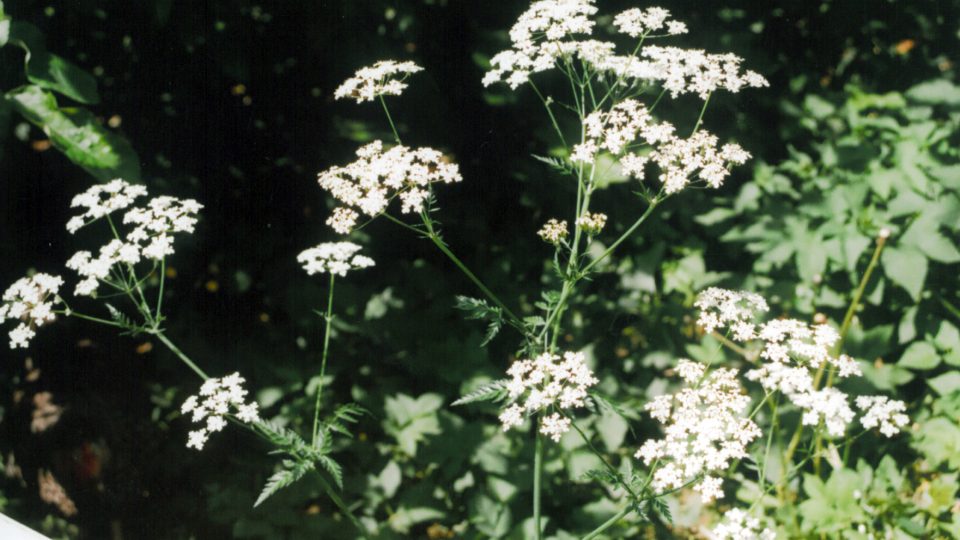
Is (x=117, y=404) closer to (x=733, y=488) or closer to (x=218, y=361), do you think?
(x=218, y=361)

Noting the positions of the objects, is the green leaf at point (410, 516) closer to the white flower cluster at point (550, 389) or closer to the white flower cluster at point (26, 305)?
the white flower cluster at point (550, 389)

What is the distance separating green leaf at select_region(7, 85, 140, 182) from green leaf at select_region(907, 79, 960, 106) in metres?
2.56

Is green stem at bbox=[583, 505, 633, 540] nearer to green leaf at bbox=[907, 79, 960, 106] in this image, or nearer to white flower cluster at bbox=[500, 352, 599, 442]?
white flower cluster at bbox=[500, 352, 599, 442]

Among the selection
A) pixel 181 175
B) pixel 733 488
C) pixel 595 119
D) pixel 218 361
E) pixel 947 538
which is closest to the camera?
pixel 595 119

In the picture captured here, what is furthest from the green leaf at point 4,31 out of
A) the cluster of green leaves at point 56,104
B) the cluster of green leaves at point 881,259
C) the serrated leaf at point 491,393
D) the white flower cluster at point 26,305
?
the cluster of green leaves at point 881,259

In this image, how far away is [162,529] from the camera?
9.09 feet

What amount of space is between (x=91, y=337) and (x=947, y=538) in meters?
3.11

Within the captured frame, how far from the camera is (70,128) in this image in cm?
164

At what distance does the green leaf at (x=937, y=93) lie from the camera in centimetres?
238

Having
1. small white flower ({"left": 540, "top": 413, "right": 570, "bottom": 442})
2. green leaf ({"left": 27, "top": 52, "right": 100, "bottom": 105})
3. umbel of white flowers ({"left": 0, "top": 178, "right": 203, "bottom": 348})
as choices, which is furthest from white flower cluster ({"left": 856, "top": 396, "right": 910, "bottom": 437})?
green leaf ({"left": 27, "top": 52, "right": 100, "bottom": 105})

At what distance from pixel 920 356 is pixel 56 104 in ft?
8.86

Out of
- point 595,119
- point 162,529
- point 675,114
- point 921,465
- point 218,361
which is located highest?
point 595,119

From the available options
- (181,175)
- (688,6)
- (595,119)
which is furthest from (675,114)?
(181,175)

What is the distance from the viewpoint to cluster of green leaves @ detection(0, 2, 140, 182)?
163cm
